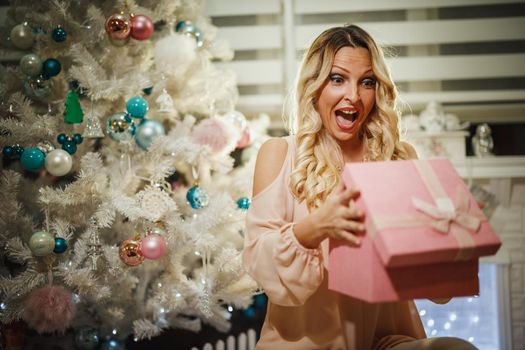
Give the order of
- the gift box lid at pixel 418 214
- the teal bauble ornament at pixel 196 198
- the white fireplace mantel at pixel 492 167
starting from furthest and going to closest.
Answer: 1. the white fireplace mantel at pixel 492 167
2. the teal bauble ornament at pixel 196 198
3. the gift box lid at pixel 418 214

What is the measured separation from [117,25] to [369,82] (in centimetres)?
107

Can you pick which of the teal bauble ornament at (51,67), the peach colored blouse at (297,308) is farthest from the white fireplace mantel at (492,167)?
the teal bauble ornament at (51,67)

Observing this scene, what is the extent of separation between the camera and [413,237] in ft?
3.56

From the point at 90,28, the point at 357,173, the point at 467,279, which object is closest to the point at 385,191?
the point at 357,173

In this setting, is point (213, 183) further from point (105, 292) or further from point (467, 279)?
point (467, 279)

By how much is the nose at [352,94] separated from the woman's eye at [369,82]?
2.1 inches

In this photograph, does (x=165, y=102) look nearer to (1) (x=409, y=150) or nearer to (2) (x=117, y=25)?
(2) (x=117, y=25)

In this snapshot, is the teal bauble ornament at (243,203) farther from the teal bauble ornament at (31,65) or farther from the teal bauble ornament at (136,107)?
the teal bauble ornament at (31,65)

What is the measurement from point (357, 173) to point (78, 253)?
1.25 m

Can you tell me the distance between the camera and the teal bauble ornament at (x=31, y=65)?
6.53 ft

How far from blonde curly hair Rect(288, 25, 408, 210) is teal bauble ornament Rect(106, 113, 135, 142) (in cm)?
76

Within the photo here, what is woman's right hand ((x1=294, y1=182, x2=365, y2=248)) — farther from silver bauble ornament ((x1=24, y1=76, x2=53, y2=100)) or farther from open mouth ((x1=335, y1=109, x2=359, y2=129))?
silver bauble ornament ((x1=24, y1=76, x2=53, y2=100))

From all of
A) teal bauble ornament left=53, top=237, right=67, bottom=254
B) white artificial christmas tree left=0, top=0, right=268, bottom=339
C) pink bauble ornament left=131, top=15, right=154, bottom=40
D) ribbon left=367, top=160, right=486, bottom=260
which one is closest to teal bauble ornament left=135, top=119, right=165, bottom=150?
white artificial christmas tree left=0, top=0, right=268, bottom=339

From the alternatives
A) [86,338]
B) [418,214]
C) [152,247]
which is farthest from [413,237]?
[86,338]
